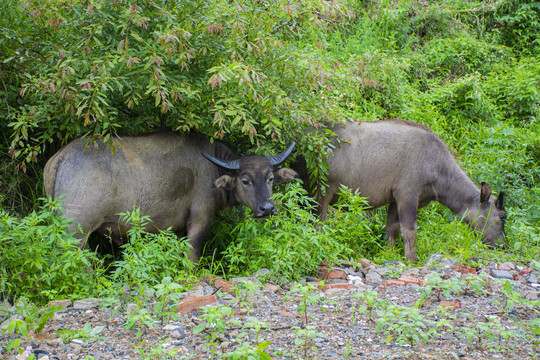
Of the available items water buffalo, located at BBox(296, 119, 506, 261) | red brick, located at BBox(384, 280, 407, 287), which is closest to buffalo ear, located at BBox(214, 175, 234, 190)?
water buffalo, located at BBox(296, 119, 506, 261)

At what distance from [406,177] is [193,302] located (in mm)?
3718

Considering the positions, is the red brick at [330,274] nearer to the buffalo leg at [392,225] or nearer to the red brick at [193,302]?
the red brick at [193,302]

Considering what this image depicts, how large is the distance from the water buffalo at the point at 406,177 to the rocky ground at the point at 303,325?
7.28ft

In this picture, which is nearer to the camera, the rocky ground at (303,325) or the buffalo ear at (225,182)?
the rocky ground at (303,325)

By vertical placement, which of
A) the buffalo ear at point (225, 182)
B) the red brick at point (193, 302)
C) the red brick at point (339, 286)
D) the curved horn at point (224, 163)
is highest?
the curved horn at point (224, 163)

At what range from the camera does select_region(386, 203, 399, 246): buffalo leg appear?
25.2 ft

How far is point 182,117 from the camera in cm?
580

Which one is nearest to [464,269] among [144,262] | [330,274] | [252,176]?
[330,274]

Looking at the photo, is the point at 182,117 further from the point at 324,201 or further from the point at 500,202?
the point at 500,202

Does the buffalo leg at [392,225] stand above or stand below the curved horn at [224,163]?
below

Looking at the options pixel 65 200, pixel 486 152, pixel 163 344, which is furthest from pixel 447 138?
pixel 163 344

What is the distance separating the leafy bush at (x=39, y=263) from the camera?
15.3ft

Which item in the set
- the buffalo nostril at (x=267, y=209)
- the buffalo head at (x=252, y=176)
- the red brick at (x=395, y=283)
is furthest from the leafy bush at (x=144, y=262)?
the red brick at (x=395, y=283)

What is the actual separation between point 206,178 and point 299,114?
4.26 ft
